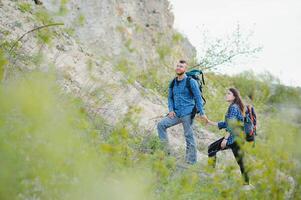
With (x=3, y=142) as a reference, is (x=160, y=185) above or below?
below

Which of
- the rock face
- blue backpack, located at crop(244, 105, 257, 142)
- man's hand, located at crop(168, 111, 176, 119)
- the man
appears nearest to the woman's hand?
blue backpack, located at crop(244, 105, 257, 142)

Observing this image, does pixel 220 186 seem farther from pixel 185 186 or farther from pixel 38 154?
Answer: pixel 38 154

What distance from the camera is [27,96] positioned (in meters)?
2.52

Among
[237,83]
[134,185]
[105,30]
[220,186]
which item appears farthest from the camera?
[237,83]

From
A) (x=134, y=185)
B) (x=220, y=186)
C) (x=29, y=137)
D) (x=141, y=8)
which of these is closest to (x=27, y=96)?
(x=29, y=137)

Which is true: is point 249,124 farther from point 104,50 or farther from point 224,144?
point 104,50

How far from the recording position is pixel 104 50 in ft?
39.8

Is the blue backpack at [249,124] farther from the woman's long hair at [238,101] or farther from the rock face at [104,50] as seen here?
the rock face at [104,50]

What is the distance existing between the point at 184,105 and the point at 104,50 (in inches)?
214

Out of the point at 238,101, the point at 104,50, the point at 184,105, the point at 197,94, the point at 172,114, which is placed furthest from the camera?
the point at 104,50

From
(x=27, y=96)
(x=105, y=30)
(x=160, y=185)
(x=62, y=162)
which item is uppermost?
(x=105, y=30)

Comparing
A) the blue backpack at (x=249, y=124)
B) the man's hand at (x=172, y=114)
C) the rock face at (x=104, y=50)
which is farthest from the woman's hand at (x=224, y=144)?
the rock face at (x=104, y=50)

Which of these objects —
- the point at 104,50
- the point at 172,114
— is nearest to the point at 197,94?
the point at 172,114

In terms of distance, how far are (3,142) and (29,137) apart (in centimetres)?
21
